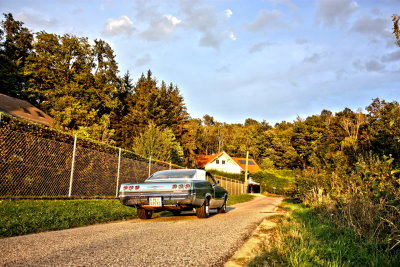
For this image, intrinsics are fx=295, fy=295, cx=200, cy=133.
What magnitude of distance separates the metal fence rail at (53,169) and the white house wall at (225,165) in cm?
4882

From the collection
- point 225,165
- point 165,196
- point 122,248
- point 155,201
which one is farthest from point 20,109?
point 225,165

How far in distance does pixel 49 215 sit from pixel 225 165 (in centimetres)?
5559

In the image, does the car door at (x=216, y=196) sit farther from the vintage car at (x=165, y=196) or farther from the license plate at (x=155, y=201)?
Result: the license plate at (x=155, y=201)

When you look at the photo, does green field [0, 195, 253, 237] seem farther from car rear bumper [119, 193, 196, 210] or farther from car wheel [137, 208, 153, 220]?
car rear bumper [119, 193, 196, 210]

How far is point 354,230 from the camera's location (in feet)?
16.0

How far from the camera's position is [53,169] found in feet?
30.5

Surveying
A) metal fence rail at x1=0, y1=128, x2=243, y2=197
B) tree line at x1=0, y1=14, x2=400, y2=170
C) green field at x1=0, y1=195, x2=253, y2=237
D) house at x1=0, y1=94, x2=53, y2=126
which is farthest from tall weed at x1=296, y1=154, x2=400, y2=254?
house at x1=0, y1=94, x2=53, y2=126

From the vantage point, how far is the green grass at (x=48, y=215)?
5574 millimetres

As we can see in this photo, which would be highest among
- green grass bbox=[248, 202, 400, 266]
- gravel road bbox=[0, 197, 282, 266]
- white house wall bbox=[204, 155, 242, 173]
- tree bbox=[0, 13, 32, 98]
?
tree bbox=[0, 13, 32, 98]

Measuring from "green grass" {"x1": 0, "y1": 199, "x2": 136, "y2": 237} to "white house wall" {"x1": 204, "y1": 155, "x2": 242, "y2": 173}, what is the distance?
2065 inches

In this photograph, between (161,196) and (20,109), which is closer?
(161,196)

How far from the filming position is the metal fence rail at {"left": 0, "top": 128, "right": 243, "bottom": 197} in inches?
313

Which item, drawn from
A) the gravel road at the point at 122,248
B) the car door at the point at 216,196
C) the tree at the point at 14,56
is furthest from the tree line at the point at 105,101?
the gravel road at the point at 122,248

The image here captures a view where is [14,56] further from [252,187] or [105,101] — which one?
[252,187]
